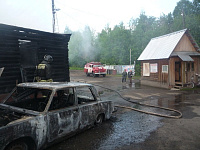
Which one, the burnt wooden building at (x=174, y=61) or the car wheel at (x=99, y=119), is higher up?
the burnt wooden building at (x=174, y=61)

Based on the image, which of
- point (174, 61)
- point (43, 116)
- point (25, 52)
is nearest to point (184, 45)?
point (174, 61)

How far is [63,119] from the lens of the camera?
3.76 m

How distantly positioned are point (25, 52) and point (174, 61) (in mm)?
11540

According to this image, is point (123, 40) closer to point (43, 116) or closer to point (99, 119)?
point (99, 119)

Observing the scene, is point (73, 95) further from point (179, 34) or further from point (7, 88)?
point (179, 34)

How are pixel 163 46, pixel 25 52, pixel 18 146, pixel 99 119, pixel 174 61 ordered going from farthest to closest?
pixel 163 46
pixel 174 61
pixel 25 52
pixel 99 119
pixel 18 146

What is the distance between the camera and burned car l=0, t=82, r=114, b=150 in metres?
2.95

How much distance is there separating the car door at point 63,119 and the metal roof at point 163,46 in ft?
36.5

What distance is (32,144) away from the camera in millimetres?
3184

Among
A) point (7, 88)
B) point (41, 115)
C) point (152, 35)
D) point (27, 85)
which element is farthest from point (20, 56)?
point (152, 35)

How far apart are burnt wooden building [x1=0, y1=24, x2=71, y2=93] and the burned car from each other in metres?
2.70

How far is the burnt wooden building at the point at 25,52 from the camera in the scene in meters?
6.93

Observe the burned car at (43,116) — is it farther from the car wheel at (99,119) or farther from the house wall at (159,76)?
the house wall at (159,76)

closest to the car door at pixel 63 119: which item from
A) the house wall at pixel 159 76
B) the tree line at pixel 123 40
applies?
the house wall at pixel 159 76
